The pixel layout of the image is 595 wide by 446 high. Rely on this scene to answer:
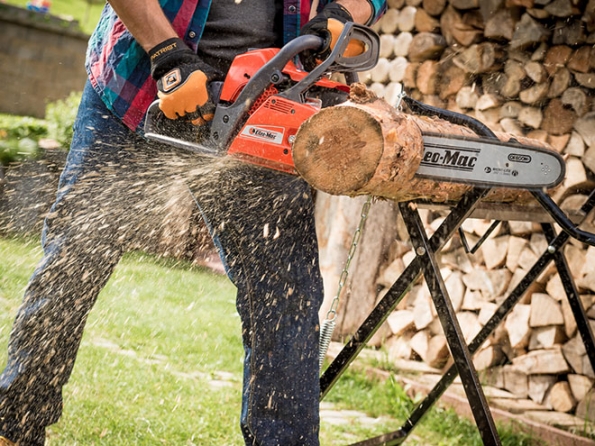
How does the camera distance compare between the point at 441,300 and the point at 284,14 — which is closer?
the point at 441,300

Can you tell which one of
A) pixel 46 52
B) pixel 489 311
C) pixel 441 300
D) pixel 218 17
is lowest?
pixel 46 52

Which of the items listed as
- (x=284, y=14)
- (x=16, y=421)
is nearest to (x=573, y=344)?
(x=284, y=14)

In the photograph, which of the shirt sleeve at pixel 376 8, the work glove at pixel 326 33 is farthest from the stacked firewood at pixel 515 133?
the work glove at pixel 326 33

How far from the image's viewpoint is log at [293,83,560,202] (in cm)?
143

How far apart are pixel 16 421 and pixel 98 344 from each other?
61.1 inches

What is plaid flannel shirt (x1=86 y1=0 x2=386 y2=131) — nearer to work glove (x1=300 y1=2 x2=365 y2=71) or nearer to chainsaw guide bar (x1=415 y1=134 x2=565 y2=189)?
work glove (x1=300 y1=2 x2=365 y2=71)

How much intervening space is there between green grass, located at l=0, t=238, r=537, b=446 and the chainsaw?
97 cm

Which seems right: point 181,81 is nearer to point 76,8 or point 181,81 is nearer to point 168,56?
point 168,56

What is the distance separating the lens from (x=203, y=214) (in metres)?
1.86

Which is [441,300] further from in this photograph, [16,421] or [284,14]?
[16,421]

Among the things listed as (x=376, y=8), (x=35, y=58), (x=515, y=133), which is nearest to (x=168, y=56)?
(x=376, y=8)

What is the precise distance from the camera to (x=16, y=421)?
1825mm

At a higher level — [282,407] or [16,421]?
[282,407]

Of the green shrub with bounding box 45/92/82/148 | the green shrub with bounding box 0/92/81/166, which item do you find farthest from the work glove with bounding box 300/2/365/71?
the green shrub with bounding box 45/92/82/148
